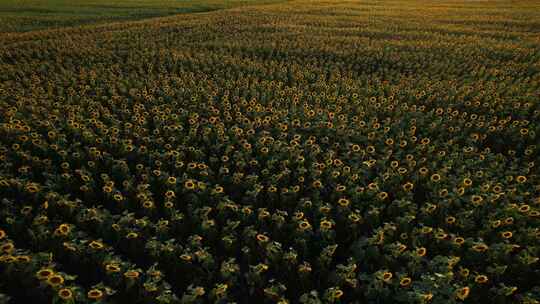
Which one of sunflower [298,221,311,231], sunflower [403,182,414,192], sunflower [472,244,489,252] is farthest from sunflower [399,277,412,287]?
sunflower [403,182,414,192]

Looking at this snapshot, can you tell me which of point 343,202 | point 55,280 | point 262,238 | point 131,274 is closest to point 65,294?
point 55,280

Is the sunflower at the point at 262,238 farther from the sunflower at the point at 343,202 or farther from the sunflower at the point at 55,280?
the sunflower at the point at 55,280

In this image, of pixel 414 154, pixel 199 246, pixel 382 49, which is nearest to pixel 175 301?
pixel 199 246

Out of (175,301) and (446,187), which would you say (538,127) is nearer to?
(446,187)

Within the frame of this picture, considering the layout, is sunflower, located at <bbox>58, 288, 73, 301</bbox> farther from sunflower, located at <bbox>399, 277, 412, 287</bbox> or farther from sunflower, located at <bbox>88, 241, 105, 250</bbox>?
sunflower, located at <bbox>399, 277, 412, 287</bbox>

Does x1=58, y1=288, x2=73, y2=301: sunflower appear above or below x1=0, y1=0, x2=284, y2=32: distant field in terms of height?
below

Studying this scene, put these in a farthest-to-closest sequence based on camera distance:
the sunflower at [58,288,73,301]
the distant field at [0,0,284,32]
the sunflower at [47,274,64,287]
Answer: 1. the distant field at [0,0,284,32]
2. the sunflower at [47,274,64,287]
3. the sunflower at [58,288,73,301]

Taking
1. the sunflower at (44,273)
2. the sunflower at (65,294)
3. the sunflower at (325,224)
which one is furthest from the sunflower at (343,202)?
the sunflower at (44,273)

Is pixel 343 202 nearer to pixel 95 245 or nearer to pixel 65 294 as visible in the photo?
pixel 95 245
